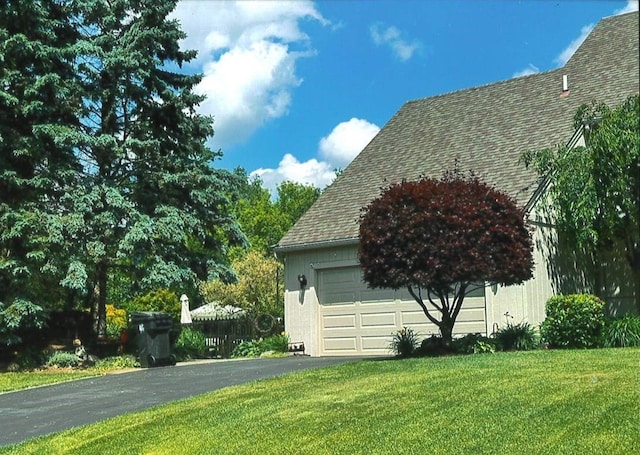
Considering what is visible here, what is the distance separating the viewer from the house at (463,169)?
17.2 metres

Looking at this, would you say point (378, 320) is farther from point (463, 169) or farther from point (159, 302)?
point (159, 302)

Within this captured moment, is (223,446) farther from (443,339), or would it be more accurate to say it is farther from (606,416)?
(443,339)

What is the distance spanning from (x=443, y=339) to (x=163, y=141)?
9293mm

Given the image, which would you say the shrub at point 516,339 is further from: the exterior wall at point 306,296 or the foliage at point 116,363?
the foliage at point 116,363

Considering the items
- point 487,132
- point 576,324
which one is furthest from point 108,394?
point 487,132

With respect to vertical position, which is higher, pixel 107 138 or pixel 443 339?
pixel 107 138

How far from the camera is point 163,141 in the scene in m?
20.3

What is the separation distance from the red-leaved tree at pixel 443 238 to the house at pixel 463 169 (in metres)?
2.83

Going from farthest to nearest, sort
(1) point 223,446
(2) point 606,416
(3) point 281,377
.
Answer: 1. (3) point 281,377
2. (1) point 223,446
3. (2) point 606,416

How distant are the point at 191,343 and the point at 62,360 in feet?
12.3

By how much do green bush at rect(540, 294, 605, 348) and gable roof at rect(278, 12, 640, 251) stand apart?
2.99 meters

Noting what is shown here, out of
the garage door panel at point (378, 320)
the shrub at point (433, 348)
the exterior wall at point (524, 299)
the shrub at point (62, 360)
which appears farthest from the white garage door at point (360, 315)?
the shrub at point (62, 360)

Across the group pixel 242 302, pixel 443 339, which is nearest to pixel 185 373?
pixel 443 339

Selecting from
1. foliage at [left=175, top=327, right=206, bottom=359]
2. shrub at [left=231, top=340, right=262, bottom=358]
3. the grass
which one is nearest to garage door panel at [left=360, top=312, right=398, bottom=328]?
shrub at [left=231, top=340, right=262, bottom=358]
